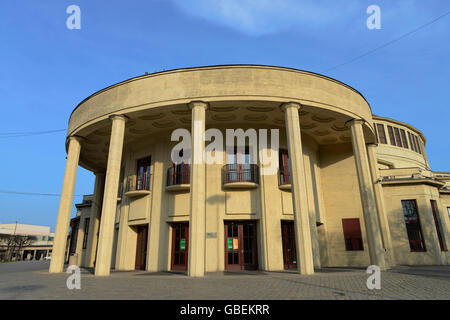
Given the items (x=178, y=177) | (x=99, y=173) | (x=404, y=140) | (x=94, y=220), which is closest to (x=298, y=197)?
(x=178, y=177)

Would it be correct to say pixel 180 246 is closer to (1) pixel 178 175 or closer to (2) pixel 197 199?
(1) pixel 178 175

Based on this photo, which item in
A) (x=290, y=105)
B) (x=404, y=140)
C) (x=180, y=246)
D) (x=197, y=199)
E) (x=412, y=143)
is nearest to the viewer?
(x=197, y=199)

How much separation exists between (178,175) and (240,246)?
18.3 ft

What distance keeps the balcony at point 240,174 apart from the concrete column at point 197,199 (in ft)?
12.1

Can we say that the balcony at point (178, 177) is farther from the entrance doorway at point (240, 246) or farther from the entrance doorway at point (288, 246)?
the entrance doorway at point (288, 246)

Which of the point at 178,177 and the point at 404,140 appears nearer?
the point at 178,177

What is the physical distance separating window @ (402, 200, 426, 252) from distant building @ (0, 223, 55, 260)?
77.8 m

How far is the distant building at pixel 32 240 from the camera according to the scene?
235 feet

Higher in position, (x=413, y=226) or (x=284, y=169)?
(x=284, y=169)

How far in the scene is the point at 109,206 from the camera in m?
13.7

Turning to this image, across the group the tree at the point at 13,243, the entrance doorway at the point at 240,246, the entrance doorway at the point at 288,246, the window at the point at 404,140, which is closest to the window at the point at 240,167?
the entrance doorway at the point at 240,246
